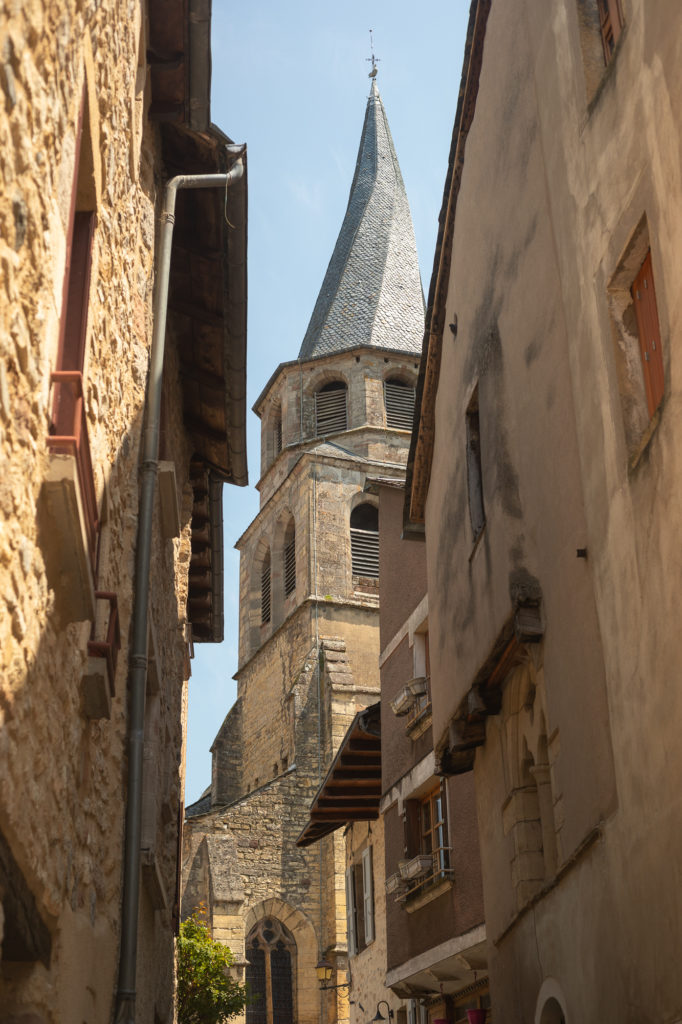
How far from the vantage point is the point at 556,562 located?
7492 mm

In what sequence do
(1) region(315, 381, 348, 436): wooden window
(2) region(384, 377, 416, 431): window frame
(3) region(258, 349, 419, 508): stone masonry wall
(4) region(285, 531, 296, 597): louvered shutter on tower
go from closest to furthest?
(4) region(285, 531, 296, 597): louvered shutter on tower < (3) region(258, 349, 419, 508): stone masonry wall < (2) region(384, 377, 416, 431): window frame < (1) region(315, 381, 348, 436): wooden window

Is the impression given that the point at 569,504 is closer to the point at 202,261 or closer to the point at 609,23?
the point at 609,23

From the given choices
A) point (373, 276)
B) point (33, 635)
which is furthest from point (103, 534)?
point (373, 276)

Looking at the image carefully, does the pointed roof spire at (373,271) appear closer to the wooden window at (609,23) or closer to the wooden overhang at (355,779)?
the wooden overhang at (355,779)

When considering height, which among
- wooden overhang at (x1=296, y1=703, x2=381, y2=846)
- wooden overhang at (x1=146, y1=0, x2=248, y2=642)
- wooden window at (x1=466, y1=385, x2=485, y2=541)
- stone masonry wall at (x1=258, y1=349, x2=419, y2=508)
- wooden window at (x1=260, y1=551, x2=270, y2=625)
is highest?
stone masonry wall at (x1=258, y1=349, x2=419, y2=508)

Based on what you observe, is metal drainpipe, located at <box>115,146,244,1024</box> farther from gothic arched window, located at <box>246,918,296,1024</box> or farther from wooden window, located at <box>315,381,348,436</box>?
wooden window, located at <box>315,381,348,436</box>

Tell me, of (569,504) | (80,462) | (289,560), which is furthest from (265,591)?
(80,462)

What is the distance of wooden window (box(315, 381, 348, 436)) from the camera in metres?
42.8

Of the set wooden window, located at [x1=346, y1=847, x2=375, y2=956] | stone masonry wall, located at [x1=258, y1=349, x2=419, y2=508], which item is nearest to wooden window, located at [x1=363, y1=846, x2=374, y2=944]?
wooden window, located at [x1=346, y1=847, x2=375, y2=956]

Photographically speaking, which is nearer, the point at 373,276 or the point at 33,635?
the point at 33,635

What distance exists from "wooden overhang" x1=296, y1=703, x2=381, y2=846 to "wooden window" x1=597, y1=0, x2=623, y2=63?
9.82 metres

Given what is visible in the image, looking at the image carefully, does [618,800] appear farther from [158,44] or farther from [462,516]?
[158,44]

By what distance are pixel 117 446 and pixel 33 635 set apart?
2379 mm

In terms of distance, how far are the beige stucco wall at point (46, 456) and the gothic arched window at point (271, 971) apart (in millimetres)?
24575
